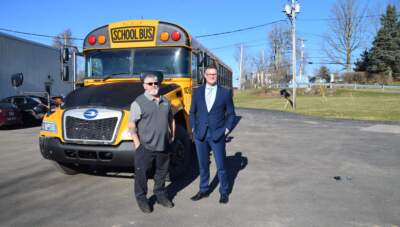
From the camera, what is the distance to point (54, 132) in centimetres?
580

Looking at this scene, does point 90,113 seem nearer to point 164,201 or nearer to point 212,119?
point 164,201

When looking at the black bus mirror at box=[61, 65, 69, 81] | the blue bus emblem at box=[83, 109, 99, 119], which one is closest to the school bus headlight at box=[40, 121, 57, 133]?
the blue bus emblem at box=[83, 109, 99, 119]

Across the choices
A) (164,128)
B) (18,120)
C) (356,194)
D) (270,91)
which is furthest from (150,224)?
(270,91)

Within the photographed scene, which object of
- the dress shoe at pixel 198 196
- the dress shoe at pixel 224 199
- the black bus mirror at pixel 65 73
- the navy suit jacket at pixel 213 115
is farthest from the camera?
the black bus mirror at pixel 65 73

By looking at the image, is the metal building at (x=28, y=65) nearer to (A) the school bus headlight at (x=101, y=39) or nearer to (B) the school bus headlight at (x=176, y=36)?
(A) the school bus headlight at (x=101, y=39)

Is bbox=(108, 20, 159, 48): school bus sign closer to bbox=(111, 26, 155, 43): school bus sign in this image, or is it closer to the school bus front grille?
bbox=(111, 26, 155, 43): school bus sign

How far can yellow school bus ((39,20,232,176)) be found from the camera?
5506mm

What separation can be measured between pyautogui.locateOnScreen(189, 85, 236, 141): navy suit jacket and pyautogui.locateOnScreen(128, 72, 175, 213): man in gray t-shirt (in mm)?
556

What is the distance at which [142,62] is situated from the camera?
725 centimetres

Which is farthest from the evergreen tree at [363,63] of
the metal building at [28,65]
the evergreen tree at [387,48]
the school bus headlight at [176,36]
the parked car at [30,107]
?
the school bus headlight at [176,36]

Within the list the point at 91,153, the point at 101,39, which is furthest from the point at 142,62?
the point at 91,153

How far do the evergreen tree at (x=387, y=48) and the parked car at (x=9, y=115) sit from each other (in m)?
57.6

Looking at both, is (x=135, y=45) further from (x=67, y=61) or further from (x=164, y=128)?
(x=164, y=128)

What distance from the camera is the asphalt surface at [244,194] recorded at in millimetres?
4586
